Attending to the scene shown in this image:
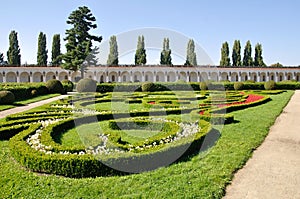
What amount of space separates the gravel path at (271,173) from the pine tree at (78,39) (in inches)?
1081

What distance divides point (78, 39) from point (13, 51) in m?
18.5

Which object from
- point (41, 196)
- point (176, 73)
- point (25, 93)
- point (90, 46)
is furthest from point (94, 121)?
point (176, 73)

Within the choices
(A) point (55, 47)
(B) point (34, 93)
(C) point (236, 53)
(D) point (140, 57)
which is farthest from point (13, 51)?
(C) point (236, 53)

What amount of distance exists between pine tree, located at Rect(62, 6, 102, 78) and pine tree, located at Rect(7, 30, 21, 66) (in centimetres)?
1698

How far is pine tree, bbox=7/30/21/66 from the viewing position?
44656 millimetres

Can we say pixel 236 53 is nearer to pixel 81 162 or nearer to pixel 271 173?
pixel 271 173

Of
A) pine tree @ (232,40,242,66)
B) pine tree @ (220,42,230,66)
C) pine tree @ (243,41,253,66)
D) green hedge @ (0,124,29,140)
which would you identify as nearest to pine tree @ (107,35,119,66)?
pine tree @ (220,42,230,66)

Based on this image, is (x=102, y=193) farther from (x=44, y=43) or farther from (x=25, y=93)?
(x=44, y=43)

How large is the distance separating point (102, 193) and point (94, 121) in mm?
4872

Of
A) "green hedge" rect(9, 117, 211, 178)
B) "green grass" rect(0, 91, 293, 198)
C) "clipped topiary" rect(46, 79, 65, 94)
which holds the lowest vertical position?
"green grass" rect(0, 91, 293, 198)

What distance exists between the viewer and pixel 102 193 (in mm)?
3707

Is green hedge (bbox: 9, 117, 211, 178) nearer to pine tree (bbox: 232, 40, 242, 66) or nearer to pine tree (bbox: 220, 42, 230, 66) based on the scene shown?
pine tree (bbox: 220, 42, 230, 66)

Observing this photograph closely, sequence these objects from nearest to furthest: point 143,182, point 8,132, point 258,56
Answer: point 143,182 < point 8,132 < point 258,56

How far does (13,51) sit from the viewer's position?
44719 mm
